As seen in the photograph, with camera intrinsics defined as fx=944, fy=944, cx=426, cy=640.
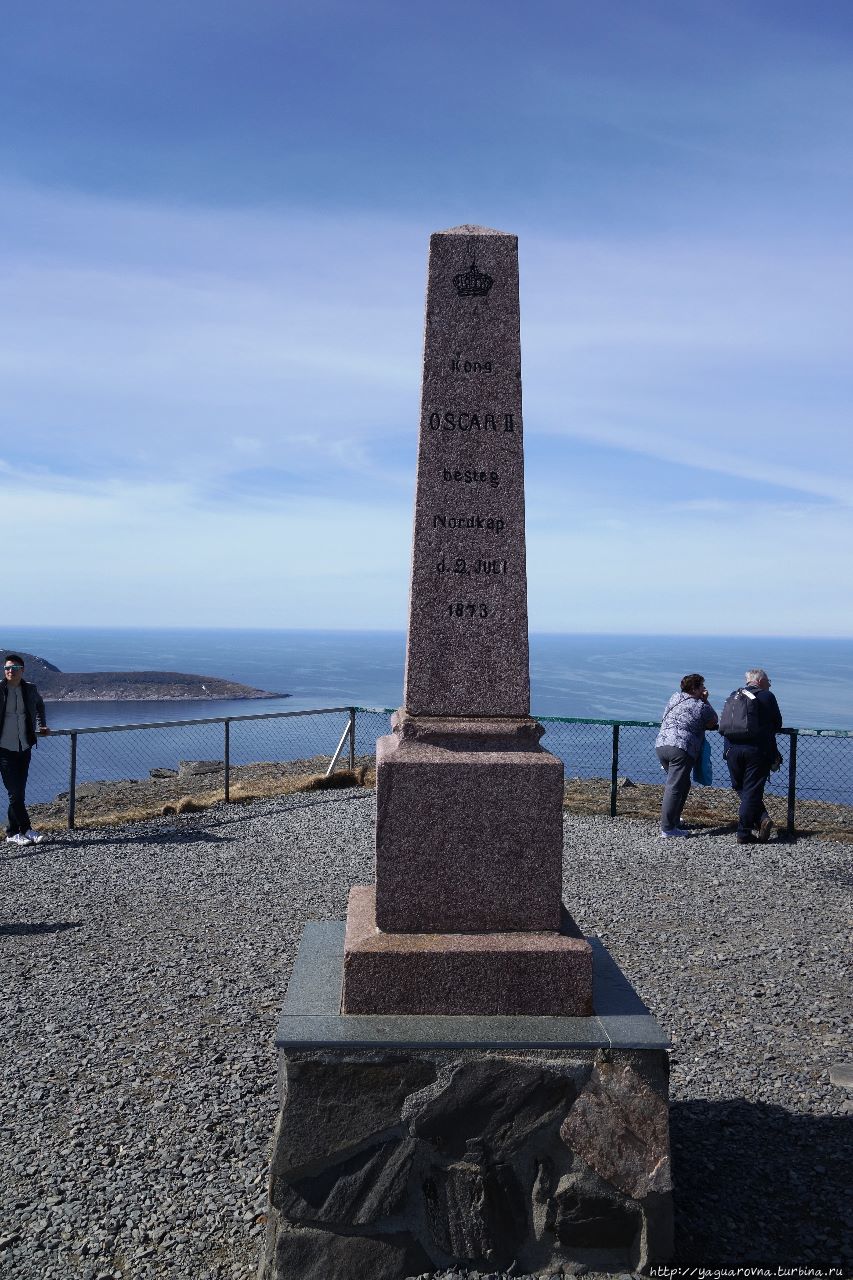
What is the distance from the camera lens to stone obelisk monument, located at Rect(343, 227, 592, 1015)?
138 inches

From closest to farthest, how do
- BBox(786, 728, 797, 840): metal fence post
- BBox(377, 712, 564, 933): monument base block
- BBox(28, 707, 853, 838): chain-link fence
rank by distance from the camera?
BBox(377, 712, 564, 933): monument base block → BBox(786, 728, 797, 840): metal fence post → BBox(28, 707, 853, 838): chain-link fence

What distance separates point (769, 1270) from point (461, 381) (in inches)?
135

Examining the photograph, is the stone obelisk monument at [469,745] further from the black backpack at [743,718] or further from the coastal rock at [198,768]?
the coastal rock at [198,768]

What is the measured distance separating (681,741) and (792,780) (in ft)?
4.31

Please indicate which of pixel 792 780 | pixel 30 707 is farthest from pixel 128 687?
pixel 792 780

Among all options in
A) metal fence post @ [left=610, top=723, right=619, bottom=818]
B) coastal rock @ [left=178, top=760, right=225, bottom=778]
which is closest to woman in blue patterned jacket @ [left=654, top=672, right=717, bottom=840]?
metal fence post @ [left=610, top=723, right=619, bottom=818]

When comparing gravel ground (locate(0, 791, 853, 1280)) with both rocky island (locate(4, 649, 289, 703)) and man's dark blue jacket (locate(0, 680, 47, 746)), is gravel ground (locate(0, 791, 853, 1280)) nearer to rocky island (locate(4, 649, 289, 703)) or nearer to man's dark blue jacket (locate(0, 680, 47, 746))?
man's dark blue jacket (locate(0, 680, 47, 746))

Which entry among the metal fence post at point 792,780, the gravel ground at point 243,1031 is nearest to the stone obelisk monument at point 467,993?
the gravel ground at point 243,1031

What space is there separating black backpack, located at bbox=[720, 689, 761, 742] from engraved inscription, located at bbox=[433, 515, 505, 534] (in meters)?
6.47

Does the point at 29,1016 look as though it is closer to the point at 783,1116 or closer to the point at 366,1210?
the point at 366,1210

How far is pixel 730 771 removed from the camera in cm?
998

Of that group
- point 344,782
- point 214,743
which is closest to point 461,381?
point 344,782

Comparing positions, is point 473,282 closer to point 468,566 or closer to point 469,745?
point 468,566

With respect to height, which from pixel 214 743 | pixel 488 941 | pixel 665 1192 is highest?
pixel 488 941
